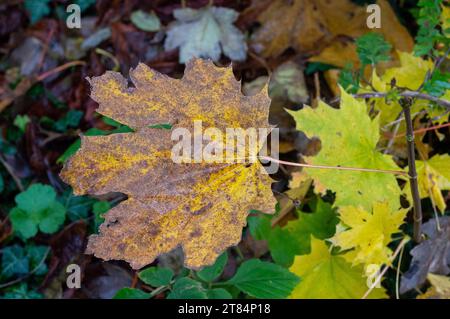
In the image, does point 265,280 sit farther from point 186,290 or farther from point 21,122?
point 21,122

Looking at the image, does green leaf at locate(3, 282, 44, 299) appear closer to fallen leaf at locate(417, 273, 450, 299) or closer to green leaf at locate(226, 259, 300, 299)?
green leaf at locate(226, 259, 300, 299)

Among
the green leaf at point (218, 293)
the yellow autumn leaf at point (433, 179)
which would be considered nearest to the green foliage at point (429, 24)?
the yellow autumn leaf at point (433, 179)

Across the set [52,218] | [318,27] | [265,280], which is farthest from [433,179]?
[52,218]

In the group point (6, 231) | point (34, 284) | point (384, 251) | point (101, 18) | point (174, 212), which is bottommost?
point (34, 284)
